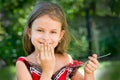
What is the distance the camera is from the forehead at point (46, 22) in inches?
105

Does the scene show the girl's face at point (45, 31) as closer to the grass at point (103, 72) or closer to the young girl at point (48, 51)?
the young girl at point (48, 51)

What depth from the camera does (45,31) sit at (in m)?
2.66

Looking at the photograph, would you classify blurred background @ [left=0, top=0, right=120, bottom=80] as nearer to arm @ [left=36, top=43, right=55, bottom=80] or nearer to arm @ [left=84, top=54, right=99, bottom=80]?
arm @ [left=84, top=54, right=99, bottom=80]

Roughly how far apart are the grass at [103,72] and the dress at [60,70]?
5.60m

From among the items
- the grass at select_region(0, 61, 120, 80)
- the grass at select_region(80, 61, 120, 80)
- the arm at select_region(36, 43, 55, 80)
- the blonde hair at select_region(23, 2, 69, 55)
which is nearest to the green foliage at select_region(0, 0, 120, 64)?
the grass at select_region(0, 61, 120, 80)

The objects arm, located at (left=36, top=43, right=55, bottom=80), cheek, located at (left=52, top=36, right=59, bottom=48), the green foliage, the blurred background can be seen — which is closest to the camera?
arm, located at (left=36, top=43, right=55, bottom=80)

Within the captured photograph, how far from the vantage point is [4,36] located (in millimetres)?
13375

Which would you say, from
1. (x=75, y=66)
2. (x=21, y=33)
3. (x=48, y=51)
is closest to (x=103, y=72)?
(x=21, y=33)

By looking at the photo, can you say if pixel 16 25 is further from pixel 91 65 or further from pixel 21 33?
pixel 91 65

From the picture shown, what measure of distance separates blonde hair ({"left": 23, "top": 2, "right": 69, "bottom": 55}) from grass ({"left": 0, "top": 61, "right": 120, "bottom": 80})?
18.3ft

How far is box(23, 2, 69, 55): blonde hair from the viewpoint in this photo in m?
2.74

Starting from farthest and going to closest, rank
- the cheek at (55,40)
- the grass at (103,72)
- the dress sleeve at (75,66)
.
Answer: the grass at (103,72) < the dress sleeve at (75,66) < the cheek at (55,40)

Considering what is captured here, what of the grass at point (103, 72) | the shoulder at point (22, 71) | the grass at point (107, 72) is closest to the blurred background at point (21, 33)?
the grass at point (103, 72)

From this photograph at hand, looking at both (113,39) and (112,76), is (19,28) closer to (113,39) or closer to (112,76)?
(113,39)
